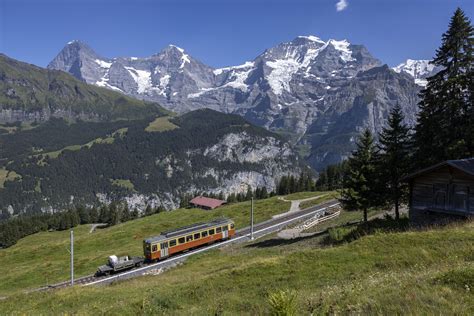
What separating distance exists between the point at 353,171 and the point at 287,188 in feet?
369

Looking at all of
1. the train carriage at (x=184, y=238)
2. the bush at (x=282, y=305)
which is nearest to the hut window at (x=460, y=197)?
the bush at (x=282, y=305)

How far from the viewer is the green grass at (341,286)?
891cm

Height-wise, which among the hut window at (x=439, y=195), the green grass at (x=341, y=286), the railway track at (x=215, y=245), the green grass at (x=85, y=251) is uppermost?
the hut window at (x=439, y=195)

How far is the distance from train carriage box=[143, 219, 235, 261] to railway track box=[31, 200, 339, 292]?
3.04 feet

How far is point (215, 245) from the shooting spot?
5859 centimetres

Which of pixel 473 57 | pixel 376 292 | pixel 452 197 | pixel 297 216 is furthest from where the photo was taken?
pixel 297 216

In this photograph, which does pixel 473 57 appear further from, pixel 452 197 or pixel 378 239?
pixel 378 239

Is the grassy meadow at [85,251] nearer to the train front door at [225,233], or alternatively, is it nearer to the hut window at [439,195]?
the train front door at [225,233]

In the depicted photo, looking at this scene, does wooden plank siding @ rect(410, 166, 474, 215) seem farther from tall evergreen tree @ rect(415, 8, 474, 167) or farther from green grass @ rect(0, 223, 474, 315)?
green grass @ rect(0, 223, 474, 315)

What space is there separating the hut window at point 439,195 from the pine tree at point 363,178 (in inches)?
327

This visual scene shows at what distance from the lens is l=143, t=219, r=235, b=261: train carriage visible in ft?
168

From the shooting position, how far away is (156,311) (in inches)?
548

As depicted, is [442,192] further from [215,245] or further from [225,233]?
[225,233]

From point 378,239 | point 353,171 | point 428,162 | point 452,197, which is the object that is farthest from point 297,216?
point 378,239
